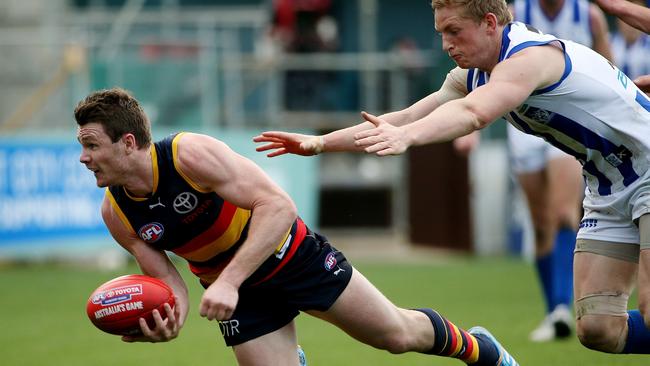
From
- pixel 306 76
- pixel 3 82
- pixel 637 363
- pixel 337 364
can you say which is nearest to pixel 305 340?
pixel 337 364

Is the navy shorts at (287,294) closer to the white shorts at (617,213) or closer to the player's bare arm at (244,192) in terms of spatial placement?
the player's bare arm at (244,192)

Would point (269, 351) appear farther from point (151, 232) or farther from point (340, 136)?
point (340, 136)

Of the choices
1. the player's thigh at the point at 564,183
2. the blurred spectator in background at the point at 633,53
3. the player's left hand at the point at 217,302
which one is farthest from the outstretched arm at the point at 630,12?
the blurred spectator in background at the point at 633,53

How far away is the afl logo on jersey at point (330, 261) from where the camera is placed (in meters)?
5.06

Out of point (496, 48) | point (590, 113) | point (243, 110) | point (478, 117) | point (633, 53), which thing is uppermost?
point (496, 48)

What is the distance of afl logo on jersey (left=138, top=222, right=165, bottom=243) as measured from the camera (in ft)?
16.0

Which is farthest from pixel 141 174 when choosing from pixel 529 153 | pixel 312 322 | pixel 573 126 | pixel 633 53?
pixel 633 53

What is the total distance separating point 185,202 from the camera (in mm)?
4836

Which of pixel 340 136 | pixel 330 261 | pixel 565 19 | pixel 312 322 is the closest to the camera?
pixel 340 136

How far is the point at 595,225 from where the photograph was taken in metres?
5.10

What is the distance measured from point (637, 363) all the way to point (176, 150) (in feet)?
10.9

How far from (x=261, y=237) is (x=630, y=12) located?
2165 mm

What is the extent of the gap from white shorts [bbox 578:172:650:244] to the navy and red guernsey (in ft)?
4.36

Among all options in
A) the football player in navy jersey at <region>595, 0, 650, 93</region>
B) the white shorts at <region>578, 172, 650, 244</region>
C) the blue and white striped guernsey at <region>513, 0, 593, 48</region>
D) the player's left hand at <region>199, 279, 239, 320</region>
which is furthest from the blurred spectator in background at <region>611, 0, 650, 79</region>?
the player's left hand at <region>199, 279, 239, 320</region>
